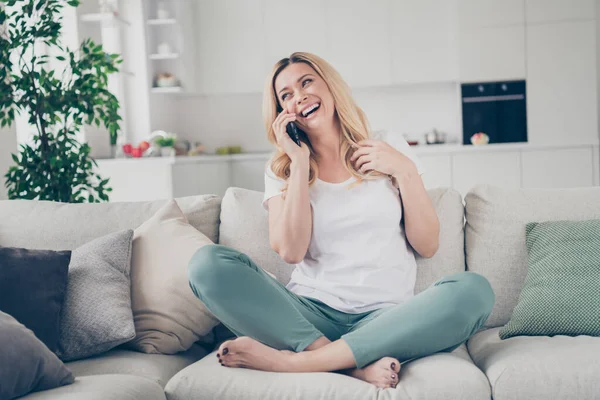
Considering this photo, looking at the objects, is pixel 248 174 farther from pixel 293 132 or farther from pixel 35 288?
pixel 35 288

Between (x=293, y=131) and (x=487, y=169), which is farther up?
(x=293, y=131)

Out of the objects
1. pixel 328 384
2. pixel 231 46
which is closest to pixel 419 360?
pixel 328 384

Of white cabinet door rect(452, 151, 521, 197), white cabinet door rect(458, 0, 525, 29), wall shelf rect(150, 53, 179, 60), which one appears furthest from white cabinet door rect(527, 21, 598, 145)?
wall shelf rect(150, 53, 179, 60)

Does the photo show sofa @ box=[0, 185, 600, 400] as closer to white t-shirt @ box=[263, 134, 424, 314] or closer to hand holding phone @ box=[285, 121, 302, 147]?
white t-shirt @ box=[263, 134, 424, 314]

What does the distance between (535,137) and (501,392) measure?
4.79 meters

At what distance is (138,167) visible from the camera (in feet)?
17.4

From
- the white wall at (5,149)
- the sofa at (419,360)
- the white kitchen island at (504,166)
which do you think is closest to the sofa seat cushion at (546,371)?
the sofa at (419,360)

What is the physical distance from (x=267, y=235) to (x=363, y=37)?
4561 millimetres

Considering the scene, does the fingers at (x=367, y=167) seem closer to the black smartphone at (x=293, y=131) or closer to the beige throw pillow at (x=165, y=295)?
the black smartphone at (x=293, y=131)

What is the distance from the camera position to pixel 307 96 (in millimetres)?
2246

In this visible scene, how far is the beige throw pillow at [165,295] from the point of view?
2.09 meters

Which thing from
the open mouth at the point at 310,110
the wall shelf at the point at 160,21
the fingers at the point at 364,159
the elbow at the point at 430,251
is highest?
the wall shelf at the point at 160,21

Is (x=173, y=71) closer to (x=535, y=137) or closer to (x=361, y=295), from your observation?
(x=535, y=137)

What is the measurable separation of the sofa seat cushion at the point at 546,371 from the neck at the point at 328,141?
803 millimetres
